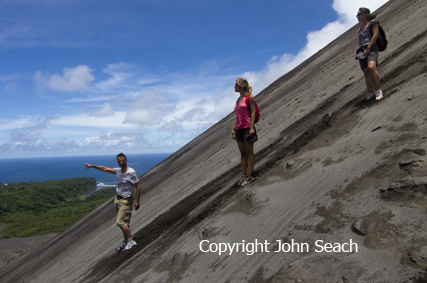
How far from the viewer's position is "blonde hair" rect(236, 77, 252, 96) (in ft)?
15.7

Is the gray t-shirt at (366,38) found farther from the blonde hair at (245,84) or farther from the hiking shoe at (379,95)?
the blonde hair at (245,84)

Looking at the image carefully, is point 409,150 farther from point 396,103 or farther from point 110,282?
point 110,282

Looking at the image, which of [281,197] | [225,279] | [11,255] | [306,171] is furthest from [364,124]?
[11,255]

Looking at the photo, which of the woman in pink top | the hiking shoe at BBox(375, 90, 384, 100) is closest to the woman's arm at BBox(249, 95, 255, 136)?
the woman in pink top

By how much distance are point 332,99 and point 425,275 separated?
5900 millimetres

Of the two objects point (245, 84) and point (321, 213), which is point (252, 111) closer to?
point (245, 84)

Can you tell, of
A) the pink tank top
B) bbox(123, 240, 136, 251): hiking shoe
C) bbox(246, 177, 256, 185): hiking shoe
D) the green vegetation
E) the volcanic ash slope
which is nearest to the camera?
the volcanic ash slope

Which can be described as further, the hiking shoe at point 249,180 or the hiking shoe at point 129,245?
the hiking shoe at point 129,245

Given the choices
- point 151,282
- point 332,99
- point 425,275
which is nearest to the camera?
point 425,275

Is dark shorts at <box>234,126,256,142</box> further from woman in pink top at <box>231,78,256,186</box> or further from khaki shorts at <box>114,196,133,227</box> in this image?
khaki shorts at <box>114,196,133,227</box>

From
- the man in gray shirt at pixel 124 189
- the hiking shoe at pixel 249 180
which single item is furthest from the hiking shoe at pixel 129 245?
the hiking shoe at pixel 249 180

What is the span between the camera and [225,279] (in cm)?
301

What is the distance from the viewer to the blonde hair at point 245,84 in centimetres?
477

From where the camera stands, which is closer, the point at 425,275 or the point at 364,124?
the point at 425,275
